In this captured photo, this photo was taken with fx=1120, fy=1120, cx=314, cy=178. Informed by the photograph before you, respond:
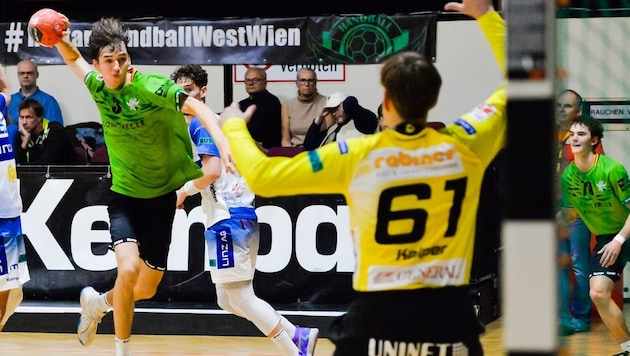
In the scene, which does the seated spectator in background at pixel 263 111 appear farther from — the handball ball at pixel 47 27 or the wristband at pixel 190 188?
the handball ball at pixel 47 27

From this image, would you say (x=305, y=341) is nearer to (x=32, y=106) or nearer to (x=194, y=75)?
(x=194, y=75)

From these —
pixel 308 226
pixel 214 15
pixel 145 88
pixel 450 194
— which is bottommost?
pixel 308 226

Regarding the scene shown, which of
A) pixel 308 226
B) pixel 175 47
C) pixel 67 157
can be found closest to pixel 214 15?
pixel 175 47

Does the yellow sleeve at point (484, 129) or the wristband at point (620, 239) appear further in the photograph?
the wristband at point (620, 239)

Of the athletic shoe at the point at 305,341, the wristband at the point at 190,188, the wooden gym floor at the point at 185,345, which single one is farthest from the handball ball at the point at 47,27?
the wooden gym floor at the point at 185,345

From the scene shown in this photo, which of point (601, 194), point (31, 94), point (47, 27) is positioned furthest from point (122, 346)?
point (31, 94)

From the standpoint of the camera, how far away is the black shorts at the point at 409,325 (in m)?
Answer: 3.96

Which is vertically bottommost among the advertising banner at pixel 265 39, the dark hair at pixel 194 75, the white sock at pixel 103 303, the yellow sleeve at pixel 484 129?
the white sock at pixel 103 303

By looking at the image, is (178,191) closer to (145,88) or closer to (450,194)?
(145,88)

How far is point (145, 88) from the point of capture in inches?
275

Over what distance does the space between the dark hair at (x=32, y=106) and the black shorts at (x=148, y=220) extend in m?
3.94

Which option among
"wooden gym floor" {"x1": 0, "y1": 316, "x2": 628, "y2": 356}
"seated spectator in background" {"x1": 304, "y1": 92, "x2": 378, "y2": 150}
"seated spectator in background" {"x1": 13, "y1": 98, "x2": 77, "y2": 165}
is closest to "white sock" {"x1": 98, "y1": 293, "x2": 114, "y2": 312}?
"wooden gym floor" {"x1": 0, "y1": 316, "x2": 628, "y2": 356}

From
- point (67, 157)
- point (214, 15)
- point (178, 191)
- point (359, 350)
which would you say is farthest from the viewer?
point (214, 15)

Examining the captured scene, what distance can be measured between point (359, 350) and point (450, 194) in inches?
25.5
